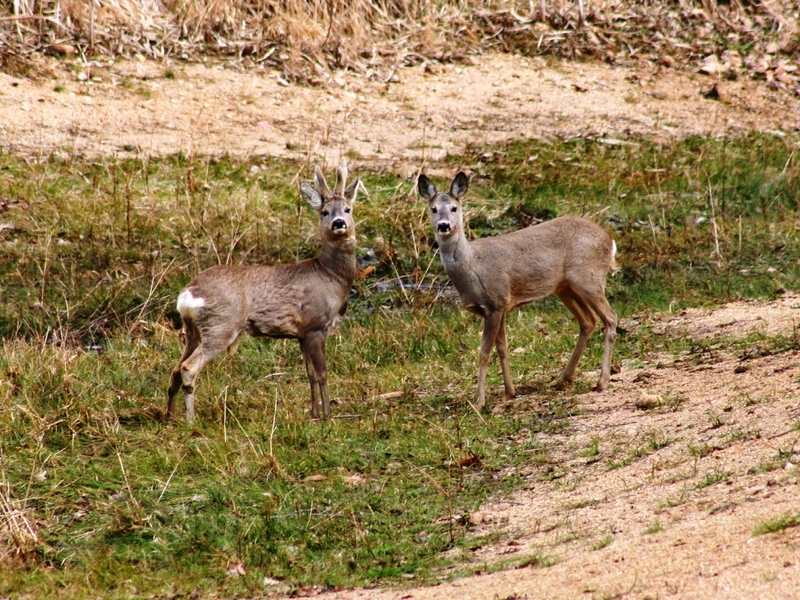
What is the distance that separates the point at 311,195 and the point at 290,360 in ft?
5.49

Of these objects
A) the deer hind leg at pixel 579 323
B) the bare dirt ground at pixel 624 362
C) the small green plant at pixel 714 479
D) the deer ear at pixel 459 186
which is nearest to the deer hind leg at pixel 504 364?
the deer hind leg at pixel 579 323

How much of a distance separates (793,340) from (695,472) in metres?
2.55

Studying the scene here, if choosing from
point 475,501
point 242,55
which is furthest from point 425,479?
point 242,55

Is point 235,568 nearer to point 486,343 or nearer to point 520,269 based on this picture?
point 486,343

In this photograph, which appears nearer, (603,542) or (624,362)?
(603,542)

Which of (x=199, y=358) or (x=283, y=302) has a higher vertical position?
(x=283, y=302)

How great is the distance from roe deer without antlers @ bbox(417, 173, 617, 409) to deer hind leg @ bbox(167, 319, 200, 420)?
187 centimetres

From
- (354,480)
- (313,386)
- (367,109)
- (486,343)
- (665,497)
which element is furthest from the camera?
(367,109)

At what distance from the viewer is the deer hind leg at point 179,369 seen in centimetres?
786

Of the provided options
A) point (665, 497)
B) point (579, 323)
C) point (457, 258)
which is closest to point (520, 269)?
point (457, 258)

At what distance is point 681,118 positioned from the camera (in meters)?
16.0

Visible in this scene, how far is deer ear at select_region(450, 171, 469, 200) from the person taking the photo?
874 cm

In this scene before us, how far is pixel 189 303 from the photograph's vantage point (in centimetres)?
778

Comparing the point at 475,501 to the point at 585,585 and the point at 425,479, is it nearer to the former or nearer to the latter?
the point at 425,479
